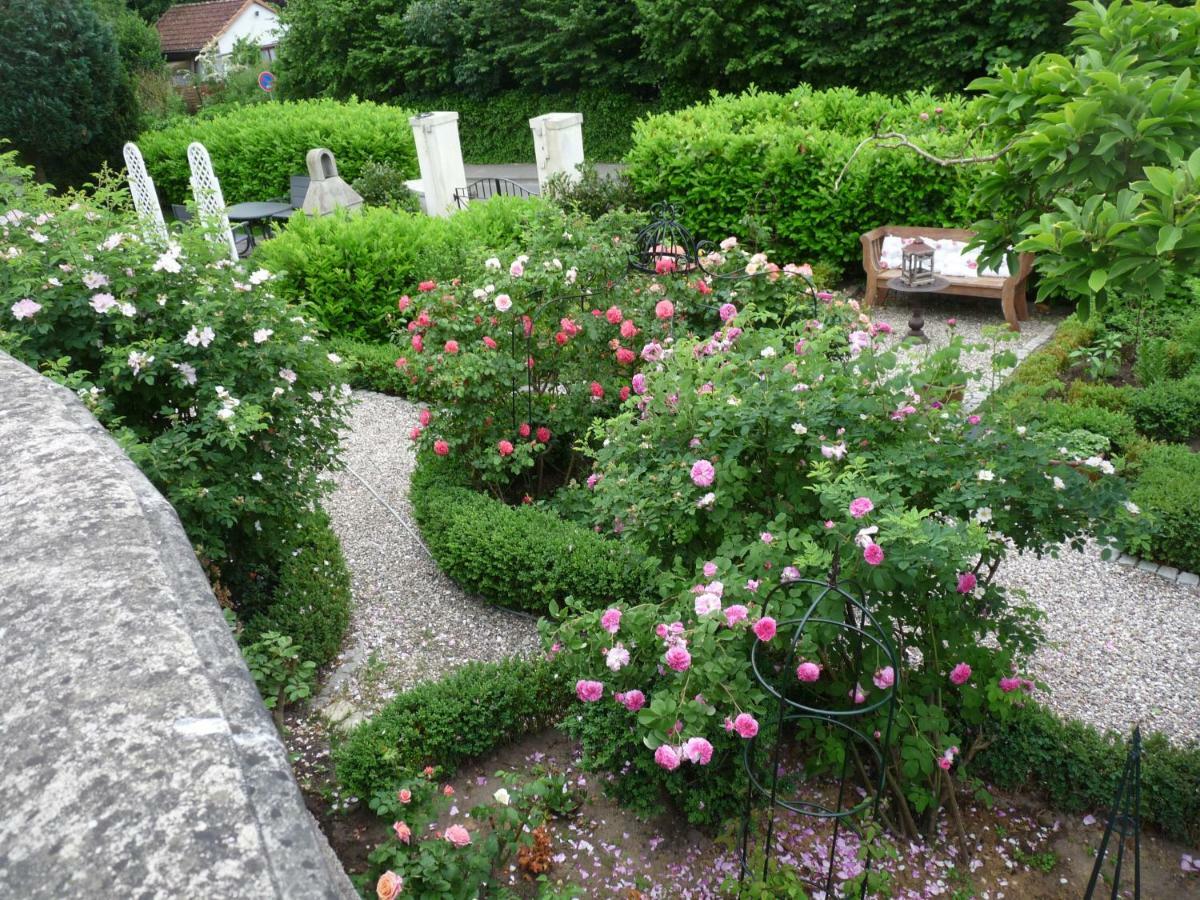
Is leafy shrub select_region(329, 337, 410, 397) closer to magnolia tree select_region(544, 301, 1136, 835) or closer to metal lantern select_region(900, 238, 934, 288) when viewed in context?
magnolia tree select_region(544, 301, 1136, 835)

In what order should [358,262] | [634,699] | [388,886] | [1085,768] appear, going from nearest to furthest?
[388,886]
[634,699]
[1085,768]
[358,262]

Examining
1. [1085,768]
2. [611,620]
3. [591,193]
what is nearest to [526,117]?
[591,193]

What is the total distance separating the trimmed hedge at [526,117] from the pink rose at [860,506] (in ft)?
63.2

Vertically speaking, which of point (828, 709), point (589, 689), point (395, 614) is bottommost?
point (395, 614)

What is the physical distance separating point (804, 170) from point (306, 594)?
25.5ft

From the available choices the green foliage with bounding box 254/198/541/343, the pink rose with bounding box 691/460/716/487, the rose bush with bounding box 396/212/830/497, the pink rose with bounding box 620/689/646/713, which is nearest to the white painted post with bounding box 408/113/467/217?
the green foliage with bounding box 254/198/541/343

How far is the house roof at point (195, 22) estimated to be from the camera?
3459cm

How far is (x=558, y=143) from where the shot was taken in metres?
11.9

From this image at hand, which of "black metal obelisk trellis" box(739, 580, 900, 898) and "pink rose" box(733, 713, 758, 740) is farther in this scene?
"black metal obelisk trellis" box(739, 580, 900, 898)

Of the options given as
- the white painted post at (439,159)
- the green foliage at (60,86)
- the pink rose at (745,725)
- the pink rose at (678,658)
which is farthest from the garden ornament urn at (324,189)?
the pink rose at (745,725)

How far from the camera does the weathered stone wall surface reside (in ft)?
2.69

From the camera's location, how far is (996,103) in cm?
347

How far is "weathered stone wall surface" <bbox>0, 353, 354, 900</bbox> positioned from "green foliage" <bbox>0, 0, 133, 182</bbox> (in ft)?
58.2

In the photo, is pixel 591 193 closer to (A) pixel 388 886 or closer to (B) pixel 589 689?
(B) pixel 589 689
